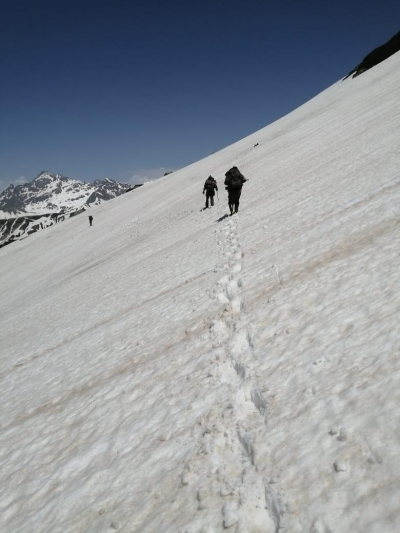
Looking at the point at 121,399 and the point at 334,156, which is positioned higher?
the point at 334,156

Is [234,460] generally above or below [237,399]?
below

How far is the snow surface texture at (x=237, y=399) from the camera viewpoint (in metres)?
2.81

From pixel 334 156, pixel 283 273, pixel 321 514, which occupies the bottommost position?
pixel 321 514

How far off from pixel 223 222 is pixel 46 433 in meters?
12.1

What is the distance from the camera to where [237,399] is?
4090 mm

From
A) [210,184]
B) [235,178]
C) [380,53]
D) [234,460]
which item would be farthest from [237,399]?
[380,53]

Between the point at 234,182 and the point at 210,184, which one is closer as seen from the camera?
the point at 234,182

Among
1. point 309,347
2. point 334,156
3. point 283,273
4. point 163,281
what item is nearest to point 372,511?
point 309,347

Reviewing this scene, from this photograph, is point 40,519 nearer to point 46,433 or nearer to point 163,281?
point 46,433

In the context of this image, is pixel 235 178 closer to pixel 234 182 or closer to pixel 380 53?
pixel 234 182

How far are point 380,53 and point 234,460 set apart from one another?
76605 mm

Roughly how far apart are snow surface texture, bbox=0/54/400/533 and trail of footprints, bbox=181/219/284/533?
15 millimetres

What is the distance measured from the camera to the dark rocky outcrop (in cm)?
5721

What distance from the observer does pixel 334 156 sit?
16.8 metres
